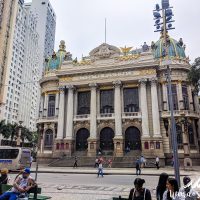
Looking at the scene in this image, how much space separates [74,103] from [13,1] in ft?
112

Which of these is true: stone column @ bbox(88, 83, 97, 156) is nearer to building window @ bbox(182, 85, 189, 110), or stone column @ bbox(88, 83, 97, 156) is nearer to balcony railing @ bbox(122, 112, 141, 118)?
balcony railing @ bbox(122, 112, 141, 118)

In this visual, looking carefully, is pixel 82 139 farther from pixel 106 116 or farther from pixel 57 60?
pixel 57 60

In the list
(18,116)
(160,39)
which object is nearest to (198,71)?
(160,39)

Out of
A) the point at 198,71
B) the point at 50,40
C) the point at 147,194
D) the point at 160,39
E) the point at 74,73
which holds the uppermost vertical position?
the point at 50,40

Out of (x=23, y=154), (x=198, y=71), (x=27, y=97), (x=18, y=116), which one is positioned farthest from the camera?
(x=27, y=97)

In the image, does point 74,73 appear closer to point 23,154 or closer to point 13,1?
point 23,154

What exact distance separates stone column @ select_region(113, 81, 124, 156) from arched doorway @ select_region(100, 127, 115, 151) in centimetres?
173

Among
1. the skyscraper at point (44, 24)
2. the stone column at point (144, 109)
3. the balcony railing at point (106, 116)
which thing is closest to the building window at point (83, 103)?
the balcony railing at point (106, 116)

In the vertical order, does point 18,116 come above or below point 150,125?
above

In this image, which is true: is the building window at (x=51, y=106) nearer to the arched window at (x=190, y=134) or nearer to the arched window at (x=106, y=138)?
the arched window at (x=106, y=138)

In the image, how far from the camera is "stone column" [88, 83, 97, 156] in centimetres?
3691

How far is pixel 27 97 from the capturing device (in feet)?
295

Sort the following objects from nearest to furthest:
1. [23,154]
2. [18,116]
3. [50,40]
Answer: [23,154] → [18,116] → [50,40]

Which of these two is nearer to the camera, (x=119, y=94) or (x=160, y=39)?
(x=119, y=94)
